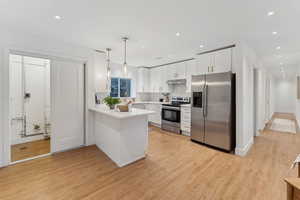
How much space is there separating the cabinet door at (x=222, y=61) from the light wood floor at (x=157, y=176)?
206 cm

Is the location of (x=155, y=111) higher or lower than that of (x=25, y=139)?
higher

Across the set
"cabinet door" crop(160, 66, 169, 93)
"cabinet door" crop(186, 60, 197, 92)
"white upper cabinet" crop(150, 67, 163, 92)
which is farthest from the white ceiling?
"white upper cabinet" crop(150, 67, 163, 92)

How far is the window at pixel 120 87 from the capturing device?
19.2 ft

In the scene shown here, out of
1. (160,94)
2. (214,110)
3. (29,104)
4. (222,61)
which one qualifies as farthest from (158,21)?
(160,94)

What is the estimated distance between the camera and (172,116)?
16.4 feet

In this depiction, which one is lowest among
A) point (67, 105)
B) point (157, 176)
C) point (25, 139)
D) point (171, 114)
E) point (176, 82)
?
point (157, 176)

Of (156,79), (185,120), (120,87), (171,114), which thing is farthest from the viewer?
(156,79)

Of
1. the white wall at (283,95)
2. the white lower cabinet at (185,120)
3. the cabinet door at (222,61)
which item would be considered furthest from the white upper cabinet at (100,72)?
the white wall at (283,95)

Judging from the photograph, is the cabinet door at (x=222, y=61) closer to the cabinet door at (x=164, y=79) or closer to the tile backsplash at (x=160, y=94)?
the tile backsplash at (x=160, y=94)

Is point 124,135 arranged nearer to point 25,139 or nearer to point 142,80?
point 25,139

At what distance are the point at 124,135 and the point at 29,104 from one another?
11.1 feet

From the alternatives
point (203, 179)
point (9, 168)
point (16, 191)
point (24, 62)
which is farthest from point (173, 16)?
point (24, 62)

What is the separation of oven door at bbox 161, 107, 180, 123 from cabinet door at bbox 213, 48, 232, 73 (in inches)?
73.2

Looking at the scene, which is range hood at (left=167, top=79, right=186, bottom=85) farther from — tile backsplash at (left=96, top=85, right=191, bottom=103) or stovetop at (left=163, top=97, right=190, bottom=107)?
stovetop at (left=163, top=97, right=190, bottom=107)
